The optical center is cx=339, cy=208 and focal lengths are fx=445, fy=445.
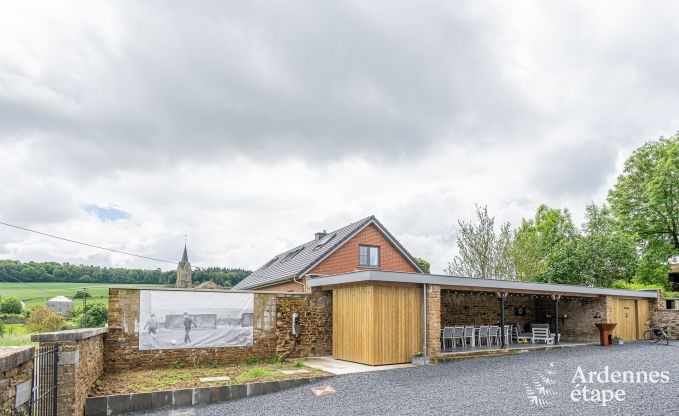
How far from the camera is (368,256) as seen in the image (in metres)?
22.1

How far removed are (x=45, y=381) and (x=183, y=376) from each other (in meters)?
3.65

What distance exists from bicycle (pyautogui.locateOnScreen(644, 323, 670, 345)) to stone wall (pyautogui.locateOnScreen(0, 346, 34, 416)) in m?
19.5

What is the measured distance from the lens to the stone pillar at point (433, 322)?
11641 millimetres

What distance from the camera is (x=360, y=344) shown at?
11.6 m

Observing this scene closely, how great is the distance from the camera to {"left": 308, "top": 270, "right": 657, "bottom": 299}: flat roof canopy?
36.1 feet

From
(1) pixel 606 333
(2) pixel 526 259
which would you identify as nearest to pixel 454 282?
(1) pixel 606 333

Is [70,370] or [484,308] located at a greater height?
[70,370]

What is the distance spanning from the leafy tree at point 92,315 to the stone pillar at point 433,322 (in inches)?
1443

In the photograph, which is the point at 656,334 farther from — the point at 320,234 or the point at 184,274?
the point at 184,274

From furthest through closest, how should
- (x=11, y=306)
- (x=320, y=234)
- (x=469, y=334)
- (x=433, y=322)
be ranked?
(x=11, y=306) < (x=320, y=234) < (x=469, y=334) < (x=433, y=322)

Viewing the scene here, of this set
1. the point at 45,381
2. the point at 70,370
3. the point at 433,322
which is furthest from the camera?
the point at 433,322

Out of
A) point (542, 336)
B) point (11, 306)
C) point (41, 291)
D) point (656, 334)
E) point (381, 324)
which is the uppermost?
point (381, 324)

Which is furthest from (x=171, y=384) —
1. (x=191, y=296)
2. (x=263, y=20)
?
(x=263, y=20)

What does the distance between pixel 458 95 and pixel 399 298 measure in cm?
591
